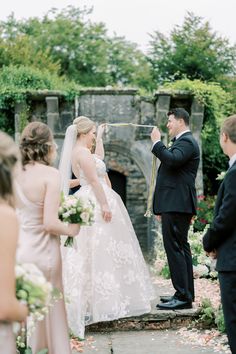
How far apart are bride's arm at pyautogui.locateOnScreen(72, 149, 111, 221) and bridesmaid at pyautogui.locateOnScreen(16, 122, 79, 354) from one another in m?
1.45

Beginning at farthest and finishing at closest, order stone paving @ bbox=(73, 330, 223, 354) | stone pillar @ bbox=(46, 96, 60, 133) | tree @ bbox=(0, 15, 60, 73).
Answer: tree @ bbox=(0, 15, 60, 73), stone pillar @ bbox=(46, 96, 60, 133), stone paving @ bbox=(73, 330, 223, 354)

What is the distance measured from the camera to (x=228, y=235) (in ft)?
12.9

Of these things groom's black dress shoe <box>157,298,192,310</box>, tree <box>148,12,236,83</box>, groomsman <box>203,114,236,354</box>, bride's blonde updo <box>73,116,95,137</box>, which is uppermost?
tree <box>148,12,236,83</box>

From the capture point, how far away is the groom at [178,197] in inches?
225

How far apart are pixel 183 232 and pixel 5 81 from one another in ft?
24.6

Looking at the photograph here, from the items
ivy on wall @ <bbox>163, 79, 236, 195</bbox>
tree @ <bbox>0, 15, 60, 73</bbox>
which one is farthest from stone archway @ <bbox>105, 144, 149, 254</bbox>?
tree @ <bbox>0, 15, 60, 73</bbox>

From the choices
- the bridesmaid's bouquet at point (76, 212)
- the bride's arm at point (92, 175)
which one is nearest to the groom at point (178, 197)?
the bride's arm at point (92, 175)

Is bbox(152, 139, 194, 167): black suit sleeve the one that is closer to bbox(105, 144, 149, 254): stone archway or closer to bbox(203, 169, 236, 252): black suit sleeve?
bbox(203, 169, 236, 252): black suit sleeve

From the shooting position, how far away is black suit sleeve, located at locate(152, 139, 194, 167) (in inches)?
222

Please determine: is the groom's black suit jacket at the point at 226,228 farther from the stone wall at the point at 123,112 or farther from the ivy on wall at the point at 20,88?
the ivy on wall at the point at 20,88

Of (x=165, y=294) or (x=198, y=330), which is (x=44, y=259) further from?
(x=165, y=294)

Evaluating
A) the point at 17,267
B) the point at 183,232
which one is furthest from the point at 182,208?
the point at 17,267

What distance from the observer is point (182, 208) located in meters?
5.71

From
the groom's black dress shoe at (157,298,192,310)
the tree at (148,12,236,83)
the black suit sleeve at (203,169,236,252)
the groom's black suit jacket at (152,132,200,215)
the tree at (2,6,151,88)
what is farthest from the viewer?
the tree at (2,6,151,88)
